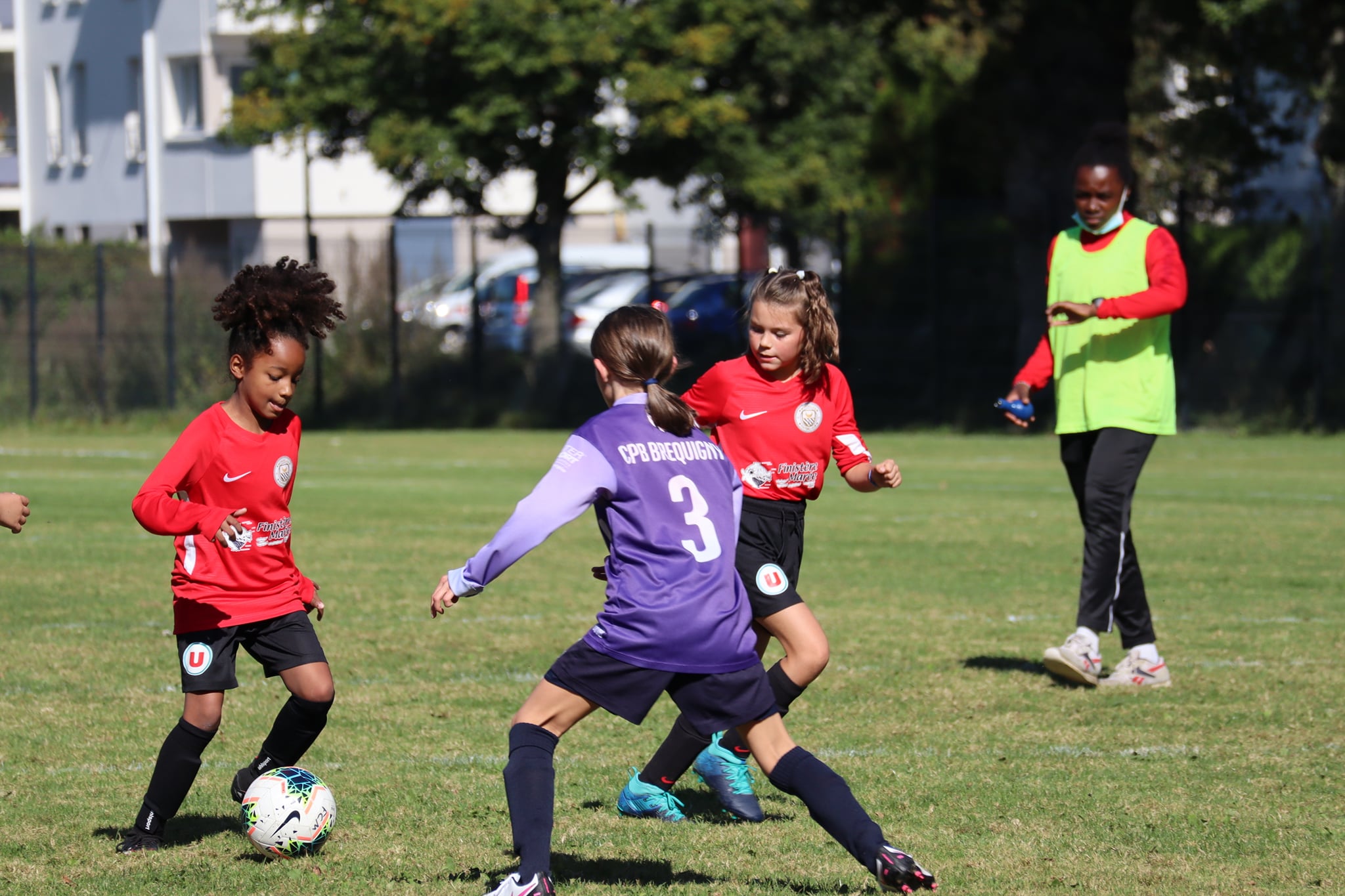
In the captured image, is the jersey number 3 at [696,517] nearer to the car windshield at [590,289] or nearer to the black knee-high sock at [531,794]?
the black knee-high sock at [531,794]

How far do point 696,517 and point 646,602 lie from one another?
0.81ft

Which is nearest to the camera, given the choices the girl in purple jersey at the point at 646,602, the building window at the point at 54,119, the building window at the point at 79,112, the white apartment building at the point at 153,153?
the girl in purple jersey at the point at 646,602

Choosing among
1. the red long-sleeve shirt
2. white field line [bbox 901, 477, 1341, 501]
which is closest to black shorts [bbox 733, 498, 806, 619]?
the red long-sleeve shirt

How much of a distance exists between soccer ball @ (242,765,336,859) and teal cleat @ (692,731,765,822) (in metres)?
1.16

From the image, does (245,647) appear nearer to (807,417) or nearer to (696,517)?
(696,517)

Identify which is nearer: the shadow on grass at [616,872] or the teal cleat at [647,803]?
the shadow on grass at [616,872]

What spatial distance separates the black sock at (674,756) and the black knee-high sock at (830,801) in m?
0.80

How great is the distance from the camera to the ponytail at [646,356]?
14.3 ft

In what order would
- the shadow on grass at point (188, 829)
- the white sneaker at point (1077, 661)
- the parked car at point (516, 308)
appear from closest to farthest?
1. the shadow on grass at point (188, 829)
2. the white sneaker at point (1077, 661)
3. the parked car at point (516, 308)

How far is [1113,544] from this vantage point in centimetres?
738

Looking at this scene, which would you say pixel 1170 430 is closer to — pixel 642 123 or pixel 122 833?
pixel 122 833

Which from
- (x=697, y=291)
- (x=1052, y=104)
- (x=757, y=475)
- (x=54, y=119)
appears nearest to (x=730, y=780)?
(x=757, y=475)

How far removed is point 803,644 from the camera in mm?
5219

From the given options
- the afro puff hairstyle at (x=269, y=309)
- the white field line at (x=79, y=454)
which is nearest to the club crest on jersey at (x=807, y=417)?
the afro puff hairstyle at (x=269, y=309)
